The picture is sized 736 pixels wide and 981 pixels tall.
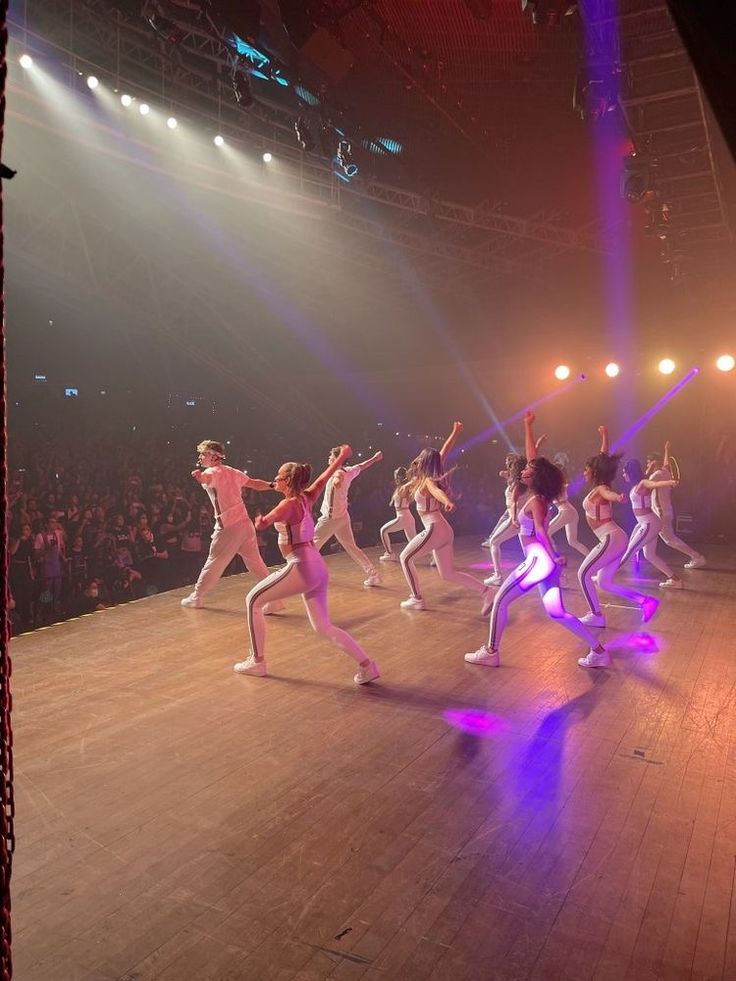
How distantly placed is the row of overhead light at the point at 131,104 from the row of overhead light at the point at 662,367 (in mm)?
10060

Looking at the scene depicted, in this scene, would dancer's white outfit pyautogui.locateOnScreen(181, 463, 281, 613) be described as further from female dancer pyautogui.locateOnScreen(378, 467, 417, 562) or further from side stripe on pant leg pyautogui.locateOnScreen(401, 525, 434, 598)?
female dancer pyautogui.locateOnScreen(378, 467, 417, 562)

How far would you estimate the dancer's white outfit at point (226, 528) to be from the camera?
8.13 metres

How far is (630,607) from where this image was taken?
9266 mm

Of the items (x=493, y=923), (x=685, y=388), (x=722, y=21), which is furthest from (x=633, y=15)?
(x=685, y=388)

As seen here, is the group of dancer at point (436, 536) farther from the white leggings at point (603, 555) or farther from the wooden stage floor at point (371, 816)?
the wooden stage floor at point (371, 816)

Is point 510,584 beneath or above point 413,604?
above

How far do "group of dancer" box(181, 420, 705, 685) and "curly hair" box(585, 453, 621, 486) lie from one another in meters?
0.01

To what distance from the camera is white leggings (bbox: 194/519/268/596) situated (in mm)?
8320

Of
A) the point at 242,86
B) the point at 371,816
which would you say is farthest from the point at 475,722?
the point at 242,86

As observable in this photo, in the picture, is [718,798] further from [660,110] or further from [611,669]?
[660,110]

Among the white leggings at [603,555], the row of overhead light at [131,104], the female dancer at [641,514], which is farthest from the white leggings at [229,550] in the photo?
the row of overhead light at [131,104]

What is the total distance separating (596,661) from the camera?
6.54 metres

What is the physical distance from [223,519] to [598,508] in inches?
171

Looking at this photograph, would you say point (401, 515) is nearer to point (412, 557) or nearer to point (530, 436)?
point (412, 557)
